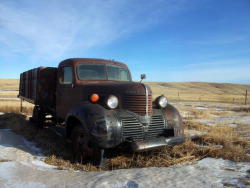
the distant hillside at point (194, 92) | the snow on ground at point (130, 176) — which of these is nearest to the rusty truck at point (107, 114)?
the snow on ground at point (130, 176)

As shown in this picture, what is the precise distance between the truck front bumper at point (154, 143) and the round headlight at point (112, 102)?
77 cm

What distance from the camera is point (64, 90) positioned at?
5.05 meters

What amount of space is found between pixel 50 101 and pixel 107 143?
11.4 ft

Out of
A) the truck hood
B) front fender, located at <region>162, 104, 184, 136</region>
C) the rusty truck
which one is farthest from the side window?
front fender, located at <region>162, 104, 184, 136</region>

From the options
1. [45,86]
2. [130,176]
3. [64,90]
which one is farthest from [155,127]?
[45,86]

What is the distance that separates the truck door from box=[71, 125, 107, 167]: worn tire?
1153 millimetres

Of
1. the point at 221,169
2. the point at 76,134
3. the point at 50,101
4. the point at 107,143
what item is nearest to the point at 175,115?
the point at 221,169

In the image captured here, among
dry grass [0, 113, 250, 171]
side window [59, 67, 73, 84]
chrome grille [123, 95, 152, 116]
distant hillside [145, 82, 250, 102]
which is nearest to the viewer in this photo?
dry grass [0, 113, 250, 171]

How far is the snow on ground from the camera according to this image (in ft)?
8.50

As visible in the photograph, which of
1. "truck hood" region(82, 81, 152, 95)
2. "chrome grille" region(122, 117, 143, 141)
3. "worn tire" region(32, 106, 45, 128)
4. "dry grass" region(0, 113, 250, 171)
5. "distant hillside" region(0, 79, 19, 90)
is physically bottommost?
"dry grass" region(0, 113, 250, 171)

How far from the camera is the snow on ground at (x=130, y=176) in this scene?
8.50 feet

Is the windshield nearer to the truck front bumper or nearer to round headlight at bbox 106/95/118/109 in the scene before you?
round headlight at bbox 106/95/118/109

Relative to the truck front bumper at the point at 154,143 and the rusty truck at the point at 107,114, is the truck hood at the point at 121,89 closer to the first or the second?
the rusty truck at the point at 107,114

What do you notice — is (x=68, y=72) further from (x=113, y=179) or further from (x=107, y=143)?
(x=113, y=179)
